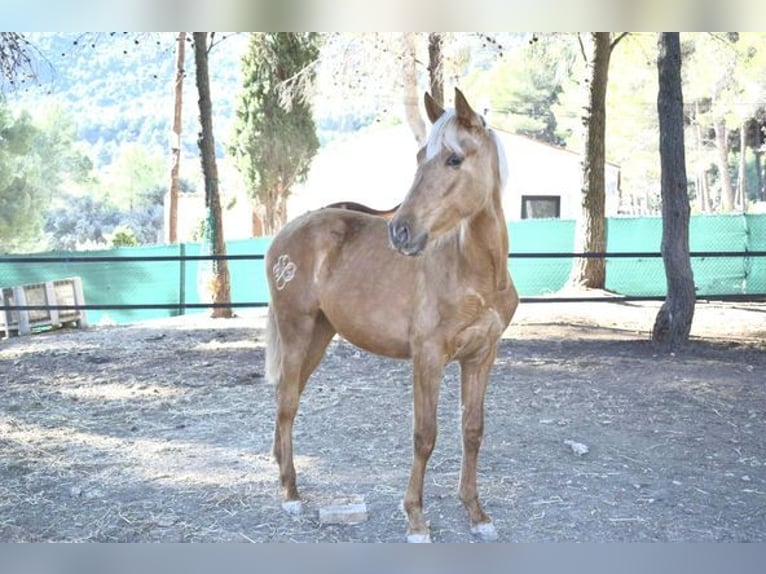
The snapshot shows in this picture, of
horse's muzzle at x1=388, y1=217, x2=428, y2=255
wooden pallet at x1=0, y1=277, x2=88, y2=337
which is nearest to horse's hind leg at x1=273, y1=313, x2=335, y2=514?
horse's muzzle at x1=388, y1=217, x2=428, y2=255

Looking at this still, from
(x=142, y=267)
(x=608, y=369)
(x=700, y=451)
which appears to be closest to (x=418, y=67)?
(x=142, y=267)

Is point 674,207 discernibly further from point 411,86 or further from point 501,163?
point 411,86

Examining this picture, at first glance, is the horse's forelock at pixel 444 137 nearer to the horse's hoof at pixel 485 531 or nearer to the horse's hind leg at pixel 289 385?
the horse's hind leg at pixel 289 385

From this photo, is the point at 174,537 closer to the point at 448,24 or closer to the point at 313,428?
the point at 313,428

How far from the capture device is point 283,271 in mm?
2887

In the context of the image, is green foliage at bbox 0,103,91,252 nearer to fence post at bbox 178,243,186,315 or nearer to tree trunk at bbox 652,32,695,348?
fence post at bbox 178,243,186,315

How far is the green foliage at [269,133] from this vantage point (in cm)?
1396

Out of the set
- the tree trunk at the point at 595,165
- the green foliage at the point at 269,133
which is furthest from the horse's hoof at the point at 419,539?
the green foliage at the point at 269,133

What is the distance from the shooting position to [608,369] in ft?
16.1

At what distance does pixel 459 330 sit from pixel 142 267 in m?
6.46

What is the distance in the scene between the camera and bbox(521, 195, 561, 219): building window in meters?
15.3

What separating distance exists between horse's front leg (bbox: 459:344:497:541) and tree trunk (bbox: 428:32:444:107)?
22.7 feet

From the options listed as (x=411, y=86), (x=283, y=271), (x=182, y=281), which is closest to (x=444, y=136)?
(x=283, y=271)

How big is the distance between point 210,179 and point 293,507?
4875 mm
